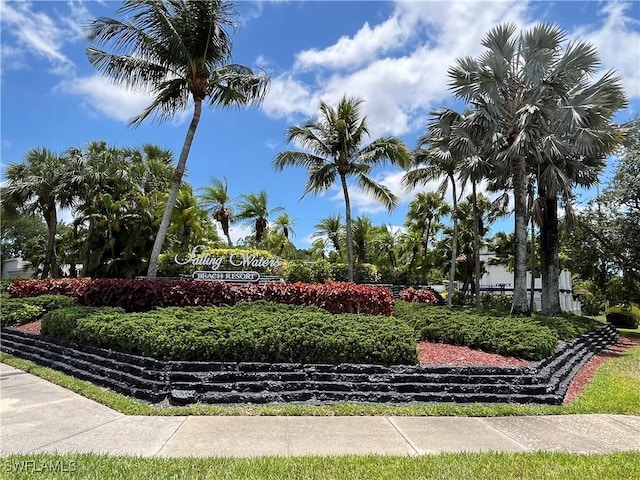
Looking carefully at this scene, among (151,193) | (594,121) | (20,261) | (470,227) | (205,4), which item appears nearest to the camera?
(205,4)

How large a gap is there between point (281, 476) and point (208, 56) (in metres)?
12.0

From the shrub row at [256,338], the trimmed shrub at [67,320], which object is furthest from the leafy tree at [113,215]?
the shrub row at [256,338]

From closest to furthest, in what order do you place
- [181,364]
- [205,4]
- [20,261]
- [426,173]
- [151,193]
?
[181,364] < [205,4] < [426,173] < [151,193] < [20,261]

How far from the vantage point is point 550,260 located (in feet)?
51.2

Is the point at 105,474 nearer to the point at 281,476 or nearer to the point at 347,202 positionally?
→ the point at 281,476

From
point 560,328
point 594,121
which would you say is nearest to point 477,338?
point 560,328

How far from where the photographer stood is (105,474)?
3748mm

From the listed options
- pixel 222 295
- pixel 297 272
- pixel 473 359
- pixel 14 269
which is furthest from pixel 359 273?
pixel 14 269

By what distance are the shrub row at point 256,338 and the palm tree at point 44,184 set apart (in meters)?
15.9

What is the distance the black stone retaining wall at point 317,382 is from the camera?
20.8 feet

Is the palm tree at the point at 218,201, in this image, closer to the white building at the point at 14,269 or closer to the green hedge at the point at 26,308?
the green hedge at the point at 26,308

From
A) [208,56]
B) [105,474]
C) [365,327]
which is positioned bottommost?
[105,474]

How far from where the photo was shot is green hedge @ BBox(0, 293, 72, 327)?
12.3 meters

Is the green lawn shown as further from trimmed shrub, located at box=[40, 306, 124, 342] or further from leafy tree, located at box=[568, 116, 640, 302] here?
leafy tree, located at box=[568, 116, 640, 302]
